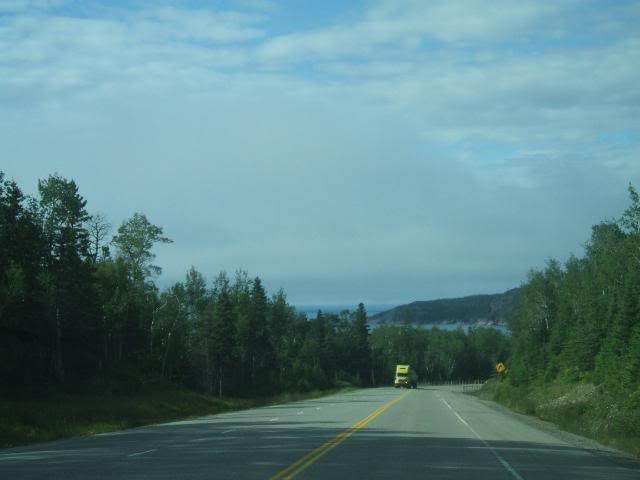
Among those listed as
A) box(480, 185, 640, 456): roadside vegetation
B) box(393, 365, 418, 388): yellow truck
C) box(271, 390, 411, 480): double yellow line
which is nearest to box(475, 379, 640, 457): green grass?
box(480, 185, 640, 456): roadside vegetation

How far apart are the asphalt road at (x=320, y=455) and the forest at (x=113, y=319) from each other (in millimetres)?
34188

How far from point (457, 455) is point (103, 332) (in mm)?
59404

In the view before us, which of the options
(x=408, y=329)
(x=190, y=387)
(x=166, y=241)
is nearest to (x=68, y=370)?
(x=166, y=241)

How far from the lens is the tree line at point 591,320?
39.8m

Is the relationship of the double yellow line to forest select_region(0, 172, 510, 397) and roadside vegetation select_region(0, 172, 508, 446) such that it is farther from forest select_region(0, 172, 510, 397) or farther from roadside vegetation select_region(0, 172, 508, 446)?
forest select_region(0, 172, 510, 397)

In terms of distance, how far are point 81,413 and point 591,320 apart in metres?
35.5

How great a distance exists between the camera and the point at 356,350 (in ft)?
509

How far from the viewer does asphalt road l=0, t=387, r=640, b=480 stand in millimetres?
14250

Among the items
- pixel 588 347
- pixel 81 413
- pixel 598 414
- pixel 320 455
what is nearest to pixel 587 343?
pixel 588 347

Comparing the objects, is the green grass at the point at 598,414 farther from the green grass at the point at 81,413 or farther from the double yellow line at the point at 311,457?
the green grass at the point at 81,413

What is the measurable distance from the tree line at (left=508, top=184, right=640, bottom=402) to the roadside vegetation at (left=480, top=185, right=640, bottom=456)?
6 centimetres

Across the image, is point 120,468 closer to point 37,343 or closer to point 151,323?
point 37,343

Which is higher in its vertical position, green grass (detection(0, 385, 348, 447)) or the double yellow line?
green grass (detection(0, 385, 348, 447))

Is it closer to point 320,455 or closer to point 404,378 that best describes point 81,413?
point 320,455
